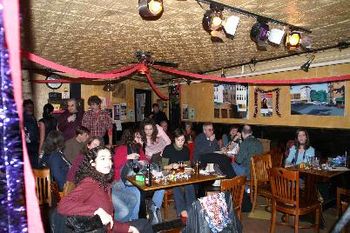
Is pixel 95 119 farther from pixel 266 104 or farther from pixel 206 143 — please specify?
pixel 266 104

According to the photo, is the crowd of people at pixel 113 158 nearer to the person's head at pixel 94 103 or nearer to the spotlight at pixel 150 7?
the person's head at pixel 94 103

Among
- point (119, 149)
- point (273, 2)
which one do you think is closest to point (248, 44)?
point (273, 2)

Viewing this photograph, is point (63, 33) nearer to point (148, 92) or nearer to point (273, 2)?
point (273, 2)

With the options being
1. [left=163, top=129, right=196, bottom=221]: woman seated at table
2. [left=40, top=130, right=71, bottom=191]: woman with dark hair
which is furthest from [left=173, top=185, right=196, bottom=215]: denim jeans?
[left=40, top=130, right=71, bottom=191]: woman with dark hair

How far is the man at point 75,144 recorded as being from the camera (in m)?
4.84

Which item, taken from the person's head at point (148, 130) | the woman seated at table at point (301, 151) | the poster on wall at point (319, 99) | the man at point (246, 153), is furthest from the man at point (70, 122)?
the poster on wall at point (319, 99)

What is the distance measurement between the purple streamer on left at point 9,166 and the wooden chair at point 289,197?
143 inches

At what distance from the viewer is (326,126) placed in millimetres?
6316

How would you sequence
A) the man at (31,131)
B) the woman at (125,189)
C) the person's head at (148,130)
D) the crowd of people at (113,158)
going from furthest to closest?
1. the man at (31,131)
2. the person's head at (148,130)
3. the woman at (125,189)
4. the crowd of people at (113,158)

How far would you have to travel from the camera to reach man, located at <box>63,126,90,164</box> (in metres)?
4.84

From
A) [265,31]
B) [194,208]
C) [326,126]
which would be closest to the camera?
[194,208]

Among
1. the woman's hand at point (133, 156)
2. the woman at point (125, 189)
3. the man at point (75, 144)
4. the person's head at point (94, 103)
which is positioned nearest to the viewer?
the woman at point (125, 189)

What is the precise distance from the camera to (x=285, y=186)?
13.4 ft

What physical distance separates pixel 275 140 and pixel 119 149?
14.2 ft
